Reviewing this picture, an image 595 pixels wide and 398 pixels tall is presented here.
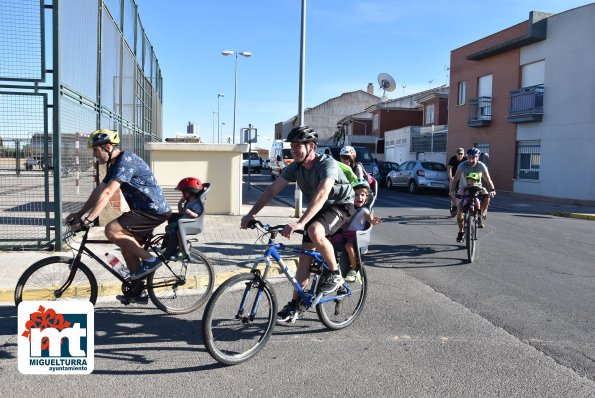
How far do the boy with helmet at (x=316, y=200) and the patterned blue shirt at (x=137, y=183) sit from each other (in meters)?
1.09

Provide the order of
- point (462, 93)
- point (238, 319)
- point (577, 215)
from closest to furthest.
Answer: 1. point (238, 319)
2. point (577, 215)
3. point (462, 93)

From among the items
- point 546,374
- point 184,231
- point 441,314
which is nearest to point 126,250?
point 184,231

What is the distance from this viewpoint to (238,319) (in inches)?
160

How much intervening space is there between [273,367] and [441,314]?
2.13 m

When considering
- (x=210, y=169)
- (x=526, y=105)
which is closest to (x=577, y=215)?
(x=526, y=105)

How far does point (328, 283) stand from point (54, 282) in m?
2.47

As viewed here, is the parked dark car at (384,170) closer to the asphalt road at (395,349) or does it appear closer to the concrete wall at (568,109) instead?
the concrete wall at (568,109)

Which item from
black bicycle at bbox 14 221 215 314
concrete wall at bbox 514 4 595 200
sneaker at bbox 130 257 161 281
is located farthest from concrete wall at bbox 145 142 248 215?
concrete wall at bbox 514 4 595 200

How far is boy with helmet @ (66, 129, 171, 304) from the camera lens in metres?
4.90

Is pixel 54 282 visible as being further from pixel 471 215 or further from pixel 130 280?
pixel 471 215

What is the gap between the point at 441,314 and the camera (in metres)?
5.41

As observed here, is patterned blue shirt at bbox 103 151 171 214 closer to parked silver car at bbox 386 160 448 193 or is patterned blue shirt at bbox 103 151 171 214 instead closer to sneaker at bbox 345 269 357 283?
sneaker at bbox 345 269 357 283

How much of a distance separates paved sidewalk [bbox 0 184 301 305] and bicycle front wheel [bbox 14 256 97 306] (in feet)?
1.93

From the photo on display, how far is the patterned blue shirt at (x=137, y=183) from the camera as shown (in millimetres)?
4898
